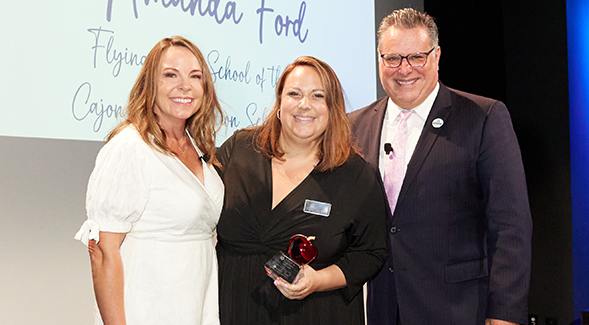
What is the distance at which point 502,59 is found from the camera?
13.2ft

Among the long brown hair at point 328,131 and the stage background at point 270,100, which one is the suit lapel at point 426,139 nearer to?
the long brown hair at point 328,131

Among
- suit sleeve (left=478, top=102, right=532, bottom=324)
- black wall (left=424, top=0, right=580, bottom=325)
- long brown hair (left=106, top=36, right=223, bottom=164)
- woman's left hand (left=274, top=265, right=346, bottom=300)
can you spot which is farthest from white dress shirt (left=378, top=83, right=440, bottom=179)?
black wall (left=424, top=0, right=580, bottom=325)

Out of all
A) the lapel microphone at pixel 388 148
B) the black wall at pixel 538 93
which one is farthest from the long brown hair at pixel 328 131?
the black wall at pixel 538 93

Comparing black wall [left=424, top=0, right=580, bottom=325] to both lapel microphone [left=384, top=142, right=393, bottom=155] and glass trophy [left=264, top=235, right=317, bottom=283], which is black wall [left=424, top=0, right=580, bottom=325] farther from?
glass trophy [left=264, top=235, right=317, bottom=283]

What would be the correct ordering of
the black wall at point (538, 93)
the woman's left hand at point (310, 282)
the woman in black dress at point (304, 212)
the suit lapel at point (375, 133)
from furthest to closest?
the black wall at point (538, 93)
the suit lapel at point (375, 133)
the woman in black dress at point (304, 212)
the woman's left hand at point (310, 282)

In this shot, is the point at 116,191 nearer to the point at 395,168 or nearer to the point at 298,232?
the point at 298,232

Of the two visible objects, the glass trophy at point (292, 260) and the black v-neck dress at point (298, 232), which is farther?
the black v-neck dress at point (298, 232)

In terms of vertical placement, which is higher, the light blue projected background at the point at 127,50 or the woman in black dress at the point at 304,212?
the light blue projected background at the point at 127,50

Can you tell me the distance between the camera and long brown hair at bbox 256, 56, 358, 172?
2.00 meters

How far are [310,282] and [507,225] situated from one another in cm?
76

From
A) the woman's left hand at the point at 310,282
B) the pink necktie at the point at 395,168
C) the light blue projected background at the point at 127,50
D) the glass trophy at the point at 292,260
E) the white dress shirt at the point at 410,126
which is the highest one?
the light blue projected background at the point at 127,50

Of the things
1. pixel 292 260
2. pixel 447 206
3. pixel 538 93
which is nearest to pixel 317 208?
pixel 292 260

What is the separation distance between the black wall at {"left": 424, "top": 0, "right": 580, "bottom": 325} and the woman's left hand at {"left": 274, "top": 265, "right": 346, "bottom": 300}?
257cm

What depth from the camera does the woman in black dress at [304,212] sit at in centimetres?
187
